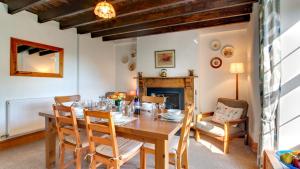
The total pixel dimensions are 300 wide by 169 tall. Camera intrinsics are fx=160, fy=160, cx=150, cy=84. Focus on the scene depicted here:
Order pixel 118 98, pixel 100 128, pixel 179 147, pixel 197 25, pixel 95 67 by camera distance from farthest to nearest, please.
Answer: pixel 95 67
pixel 197 25
pixel 118 98
pixel 179 147
pixel 100 128

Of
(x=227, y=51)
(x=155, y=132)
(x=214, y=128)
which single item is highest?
(x=227, y=51)

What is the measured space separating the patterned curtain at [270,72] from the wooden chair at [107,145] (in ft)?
5.43

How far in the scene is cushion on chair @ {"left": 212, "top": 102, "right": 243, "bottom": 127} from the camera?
3.11 m

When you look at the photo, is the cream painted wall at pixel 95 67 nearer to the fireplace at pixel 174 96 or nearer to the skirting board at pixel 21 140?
the skirting board at pixel 21 140

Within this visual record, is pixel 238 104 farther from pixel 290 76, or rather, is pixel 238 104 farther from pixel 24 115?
pixel 24 115

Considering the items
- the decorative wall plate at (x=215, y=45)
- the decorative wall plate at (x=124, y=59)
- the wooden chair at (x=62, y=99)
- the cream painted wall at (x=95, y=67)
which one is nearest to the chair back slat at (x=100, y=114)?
the wooden chair at (x=62, y=99)

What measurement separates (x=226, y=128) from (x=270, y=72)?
1.16m

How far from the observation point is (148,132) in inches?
55.2

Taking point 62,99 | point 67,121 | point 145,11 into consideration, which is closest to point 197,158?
point 67,121

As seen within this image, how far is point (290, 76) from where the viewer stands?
2.13 meters

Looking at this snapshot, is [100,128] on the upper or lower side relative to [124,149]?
upper

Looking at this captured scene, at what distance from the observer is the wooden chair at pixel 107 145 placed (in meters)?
1.46

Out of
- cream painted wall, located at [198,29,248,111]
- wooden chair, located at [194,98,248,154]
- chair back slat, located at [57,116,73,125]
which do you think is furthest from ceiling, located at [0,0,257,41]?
chair back slat, located at [57,116,73,125]

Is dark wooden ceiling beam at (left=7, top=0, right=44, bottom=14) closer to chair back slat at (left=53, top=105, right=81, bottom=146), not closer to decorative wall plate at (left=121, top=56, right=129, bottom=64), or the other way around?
chair back slat at (left=53, top=105, right=81, bottom=146)
